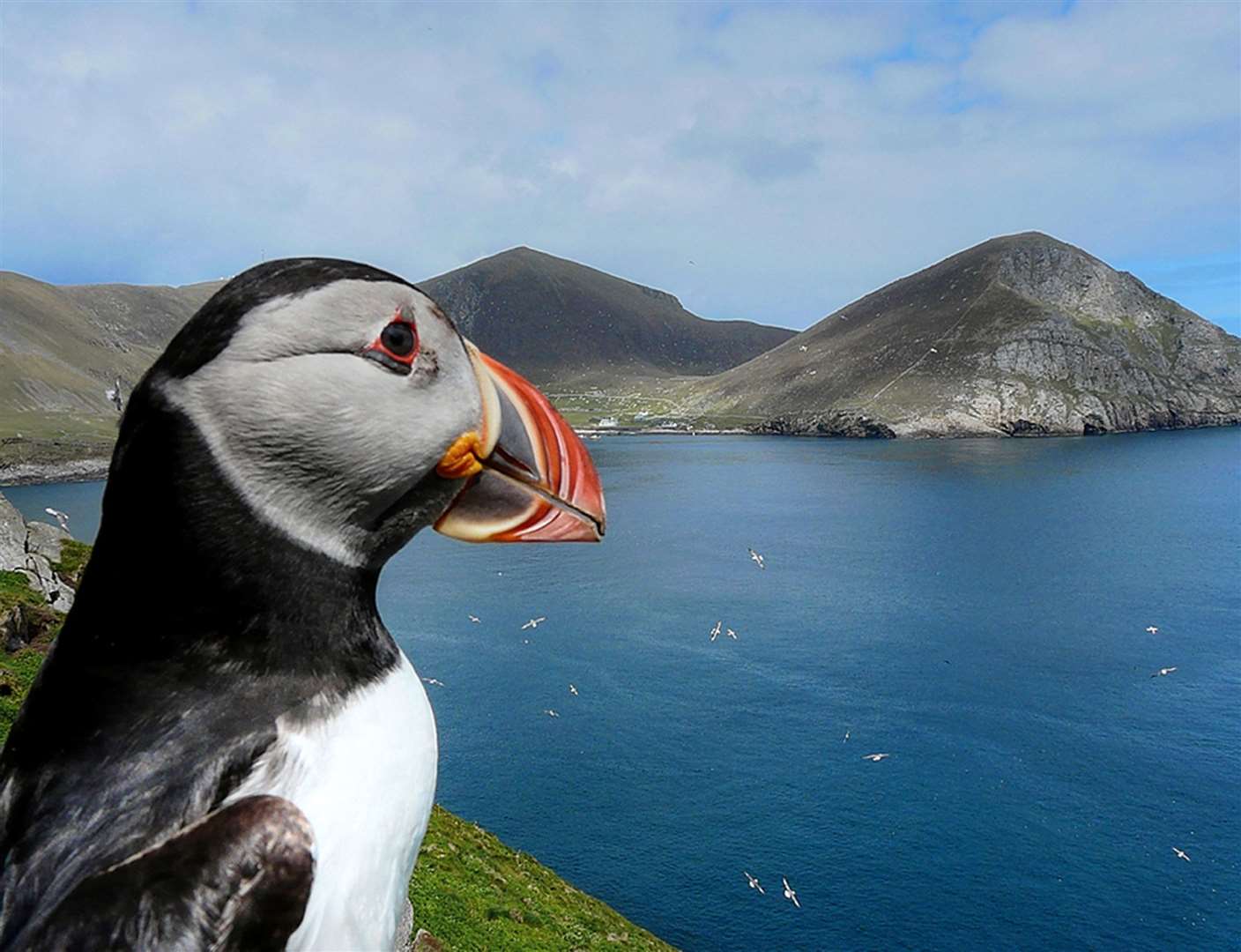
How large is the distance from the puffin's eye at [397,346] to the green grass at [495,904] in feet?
33.6

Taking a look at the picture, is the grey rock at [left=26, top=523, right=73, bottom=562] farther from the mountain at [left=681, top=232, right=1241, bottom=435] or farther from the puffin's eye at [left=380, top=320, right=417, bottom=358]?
the mountain at [left=681, top=232, right=1241, bottom=435]

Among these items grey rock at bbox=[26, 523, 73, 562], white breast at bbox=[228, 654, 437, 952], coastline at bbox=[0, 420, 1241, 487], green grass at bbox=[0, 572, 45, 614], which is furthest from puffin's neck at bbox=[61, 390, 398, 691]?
coastline at bbox=[0, 420, 1241, 487]

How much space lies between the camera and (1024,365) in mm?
162375

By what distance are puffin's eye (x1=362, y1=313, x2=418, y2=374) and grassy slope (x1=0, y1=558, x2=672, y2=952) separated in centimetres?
899

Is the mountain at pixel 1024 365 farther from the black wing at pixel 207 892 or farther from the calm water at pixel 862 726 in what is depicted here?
the black wing at pixel 207 892

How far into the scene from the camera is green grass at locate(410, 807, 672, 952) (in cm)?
1238

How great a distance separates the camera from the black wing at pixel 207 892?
1.83m

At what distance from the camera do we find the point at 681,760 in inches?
1332

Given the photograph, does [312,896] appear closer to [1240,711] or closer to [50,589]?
[50,589]

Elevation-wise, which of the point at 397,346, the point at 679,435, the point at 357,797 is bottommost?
the point at 679,435

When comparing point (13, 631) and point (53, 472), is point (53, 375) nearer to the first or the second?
point (53, 472)

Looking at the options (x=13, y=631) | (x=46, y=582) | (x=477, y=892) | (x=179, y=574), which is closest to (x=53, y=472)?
(x=46, y=582)

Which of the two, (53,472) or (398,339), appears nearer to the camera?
(398,339)

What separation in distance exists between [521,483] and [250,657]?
775mm
